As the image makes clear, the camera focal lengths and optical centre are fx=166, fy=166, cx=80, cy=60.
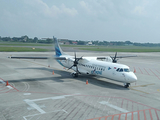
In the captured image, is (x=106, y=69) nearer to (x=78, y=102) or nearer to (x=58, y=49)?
(x=78, y=102)

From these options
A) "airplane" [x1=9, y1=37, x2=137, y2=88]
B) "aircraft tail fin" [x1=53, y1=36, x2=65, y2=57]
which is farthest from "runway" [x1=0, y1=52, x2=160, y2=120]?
"aircraft tail fin" [x1=53, y1=36, x2=65, y2=57]

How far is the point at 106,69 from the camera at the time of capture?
2273cm

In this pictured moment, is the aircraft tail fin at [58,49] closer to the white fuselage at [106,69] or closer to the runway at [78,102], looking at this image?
the white fuselage at [106,69]

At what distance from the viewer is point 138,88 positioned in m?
21.1

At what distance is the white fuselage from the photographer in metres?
20.3

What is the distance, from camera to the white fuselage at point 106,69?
20.3 meters

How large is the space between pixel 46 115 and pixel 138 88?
13.1 meters

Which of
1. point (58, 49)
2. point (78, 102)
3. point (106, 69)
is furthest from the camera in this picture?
point (58, 49)

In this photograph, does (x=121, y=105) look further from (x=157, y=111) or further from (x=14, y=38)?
(x=14, y=38)

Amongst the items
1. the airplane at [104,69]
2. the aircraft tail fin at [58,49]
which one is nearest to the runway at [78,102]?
the airplane at [104,69]

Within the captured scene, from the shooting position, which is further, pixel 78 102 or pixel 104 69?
pixel 104 69

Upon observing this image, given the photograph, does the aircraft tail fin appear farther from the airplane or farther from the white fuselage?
the white fuselage

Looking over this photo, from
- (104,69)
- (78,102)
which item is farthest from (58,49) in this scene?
(78,102)

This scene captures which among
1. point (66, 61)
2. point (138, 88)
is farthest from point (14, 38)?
→ point (138, 88)
